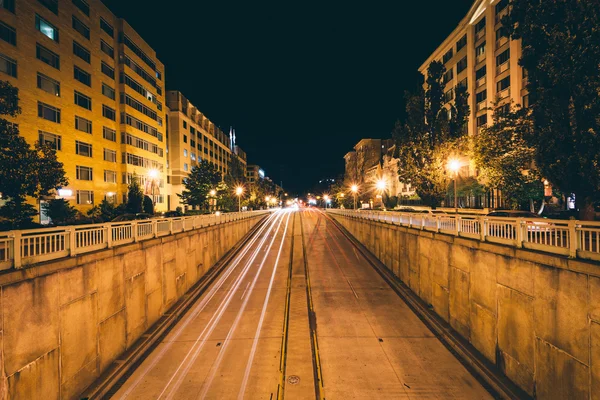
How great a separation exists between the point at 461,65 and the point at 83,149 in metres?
52.1

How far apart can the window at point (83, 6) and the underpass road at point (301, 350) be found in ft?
121

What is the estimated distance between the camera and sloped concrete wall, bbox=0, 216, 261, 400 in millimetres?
5859

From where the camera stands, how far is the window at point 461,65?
39.8 meters

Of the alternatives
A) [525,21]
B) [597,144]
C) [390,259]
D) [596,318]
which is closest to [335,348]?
[596,318]

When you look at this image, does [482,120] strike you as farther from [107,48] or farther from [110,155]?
[107,48]

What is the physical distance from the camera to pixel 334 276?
19.2 metres

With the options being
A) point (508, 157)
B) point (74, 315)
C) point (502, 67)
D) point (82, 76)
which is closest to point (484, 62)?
point (502, 67)

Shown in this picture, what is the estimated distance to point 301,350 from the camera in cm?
1020

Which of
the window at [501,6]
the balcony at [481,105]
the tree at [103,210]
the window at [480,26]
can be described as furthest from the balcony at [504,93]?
the tree at [103,210]

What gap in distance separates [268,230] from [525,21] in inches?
1331

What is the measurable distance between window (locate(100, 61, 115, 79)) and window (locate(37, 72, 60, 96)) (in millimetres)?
8653

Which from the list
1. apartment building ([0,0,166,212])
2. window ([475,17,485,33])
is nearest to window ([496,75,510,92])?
window ([475,17,485,33])

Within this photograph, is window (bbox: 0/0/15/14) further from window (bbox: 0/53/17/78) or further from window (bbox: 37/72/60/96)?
window (bbox: 37/72/60/96)

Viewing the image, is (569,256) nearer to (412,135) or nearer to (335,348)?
(335,348)
